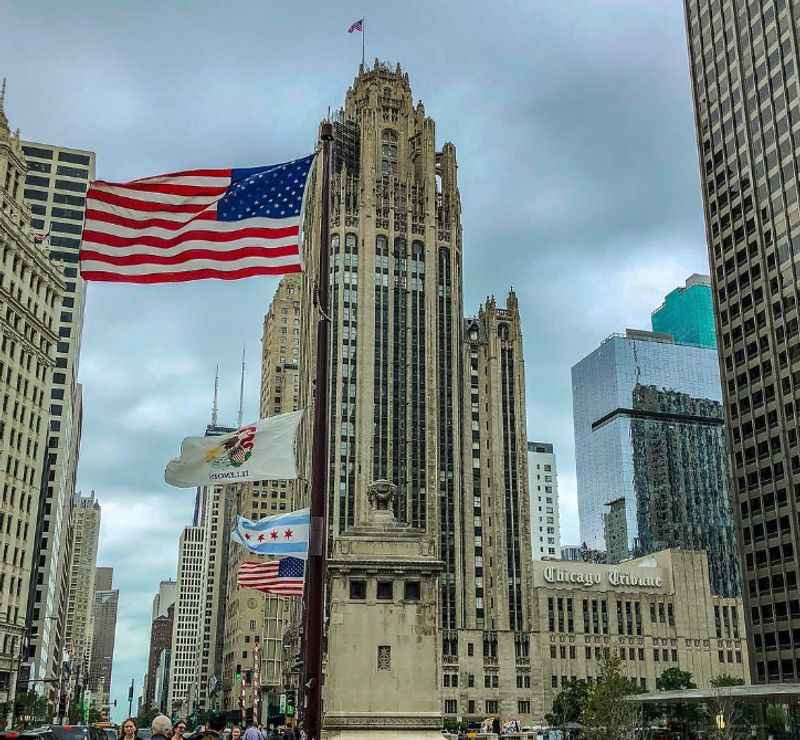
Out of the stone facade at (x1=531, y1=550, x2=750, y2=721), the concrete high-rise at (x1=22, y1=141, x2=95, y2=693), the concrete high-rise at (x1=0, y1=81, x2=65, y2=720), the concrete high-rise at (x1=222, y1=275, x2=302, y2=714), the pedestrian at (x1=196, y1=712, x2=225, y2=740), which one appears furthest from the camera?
the concrete high-rise at (x1=222, y1=275, x2=302, y2=714)

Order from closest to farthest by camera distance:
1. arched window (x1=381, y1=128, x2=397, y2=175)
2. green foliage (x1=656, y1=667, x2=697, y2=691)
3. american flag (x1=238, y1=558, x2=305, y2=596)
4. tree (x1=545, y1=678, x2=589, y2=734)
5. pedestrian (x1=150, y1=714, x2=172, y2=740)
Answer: pedestrian (x1=150, y1=714, x2=172, y2=740)
american flag (x1=238, y1=558, x2=305, y2=596)
tree (x1=545, y1=678, x2=589, y2=734)
green foliage (x1=656, y1=667, x2=697, y2=691)
arched window (x1=381, y1=128, x2=397, y2=175)

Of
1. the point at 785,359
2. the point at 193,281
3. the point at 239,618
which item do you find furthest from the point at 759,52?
the point at 239,618

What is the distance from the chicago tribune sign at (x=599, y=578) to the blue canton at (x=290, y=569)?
98394 millimetres

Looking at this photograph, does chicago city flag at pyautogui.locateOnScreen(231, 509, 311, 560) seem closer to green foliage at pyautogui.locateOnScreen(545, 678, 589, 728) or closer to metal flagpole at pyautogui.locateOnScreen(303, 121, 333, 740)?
metal flagpole at pyautogui.locateOnScreen(303, 121, 333, 740)

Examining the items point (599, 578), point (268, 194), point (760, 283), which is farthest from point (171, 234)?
point (599, 578)

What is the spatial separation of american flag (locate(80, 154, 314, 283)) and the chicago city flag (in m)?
10.1

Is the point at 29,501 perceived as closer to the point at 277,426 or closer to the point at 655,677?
the point at 277,426

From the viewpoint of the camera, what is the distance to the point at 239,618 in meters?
173

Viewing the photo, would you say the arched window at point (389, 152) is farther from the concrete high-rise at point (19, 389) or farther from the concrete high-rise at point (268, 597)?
the concrete high-rise at point (19, 389)

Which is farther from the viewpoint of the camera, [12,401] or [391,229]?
[391,229]

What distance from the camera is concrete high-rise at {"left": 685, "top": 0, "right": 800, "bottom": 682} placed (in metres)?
99.9

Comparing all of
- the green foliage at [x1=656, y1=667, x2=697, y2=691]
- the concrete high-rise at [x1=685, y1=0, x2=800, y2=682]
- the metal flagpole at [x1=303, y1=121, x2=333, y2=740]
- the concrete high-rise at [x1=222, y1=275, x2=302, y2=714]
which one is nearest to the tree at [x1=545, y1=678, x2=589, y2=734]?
the green foliage at [x1=656, y1=667, x2=697, y2=691]

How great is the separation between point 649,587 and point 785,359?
49319 mm

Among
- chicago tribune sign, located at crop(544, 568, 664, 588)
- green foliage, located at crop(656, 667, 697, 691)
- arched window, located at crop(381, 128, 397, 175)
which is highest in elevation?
arched window, located at crop(381, 128, 397, 175)
